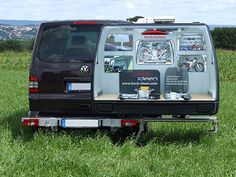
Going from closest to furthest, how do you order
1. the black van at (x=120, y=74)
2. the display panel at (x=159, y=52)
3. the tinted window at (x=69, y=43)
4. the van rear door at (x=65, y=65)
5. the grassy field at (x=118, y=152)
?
the grassy field at (x=118, y=152)
the black van at (x=120, y=74)
the van rear door at (x=65, y=65)
the tinted window at (x=69, y=43)
the display panel at (x=159, y=52)

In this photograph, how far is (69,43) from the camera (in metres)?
8.35

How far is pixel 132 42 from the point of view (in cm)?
881

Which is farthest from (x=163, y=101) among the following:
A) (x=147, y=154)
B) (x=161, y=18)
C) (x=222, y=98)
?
(x=222, y=98)

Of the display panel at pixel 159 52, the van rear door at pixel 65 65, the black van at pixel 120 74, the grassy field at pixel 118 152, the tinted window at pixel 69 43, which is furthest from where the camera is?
the display panel at pixel 159 52

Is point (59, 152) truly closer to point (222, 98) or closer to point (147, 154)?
point (147, 154)

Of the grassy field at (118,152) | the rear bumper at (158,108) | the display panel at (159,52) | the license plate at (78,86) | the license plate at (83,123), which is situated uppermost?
the display panel at (159,52)

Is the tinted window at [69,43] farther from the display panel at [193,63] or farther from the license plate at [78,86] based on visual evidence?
the display panel at [193,63]

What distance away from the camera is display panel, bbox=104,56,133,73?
876 cm

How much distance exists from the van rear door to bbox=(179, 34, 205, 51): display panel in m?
1.46

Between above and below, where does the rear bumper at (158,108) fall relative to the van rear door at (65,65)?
below

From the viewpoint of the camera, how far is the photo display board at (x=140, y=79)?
827 centimetres

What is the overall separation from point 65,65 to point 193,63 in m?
2.16

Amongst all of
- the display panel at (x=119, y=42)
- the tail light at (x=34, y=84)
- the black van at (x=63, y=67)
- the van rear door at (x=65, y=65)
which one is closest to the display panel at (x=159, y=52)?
the display panel at (x=119, y=42)

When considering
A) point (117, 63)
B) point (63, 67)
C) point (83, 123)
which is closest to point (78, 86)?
point (63, 67)
